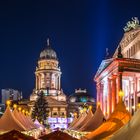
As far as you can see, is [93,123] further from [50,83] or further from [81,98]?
[81,98]

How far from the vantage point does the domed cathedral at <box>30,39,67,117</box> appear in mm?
143000

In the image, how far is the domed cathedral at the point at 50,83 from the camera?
143 meters

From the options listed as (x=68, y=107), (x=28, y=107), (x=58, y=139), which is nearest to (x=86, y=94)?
(x=68, y=107)

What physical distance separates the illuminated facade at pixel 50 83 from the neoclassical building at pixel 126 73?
67.3 metres

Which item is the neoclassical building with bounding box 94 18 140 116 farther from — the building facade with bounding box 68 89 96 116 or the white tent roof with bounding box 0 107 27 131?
the building facade with bounding box 68 89 96 116

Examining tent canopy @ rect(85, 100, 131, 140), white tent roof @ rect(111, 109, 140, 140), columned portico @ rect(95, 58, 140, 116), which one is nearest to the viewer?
white tent roof @ rect(111, 109, 140, 140)

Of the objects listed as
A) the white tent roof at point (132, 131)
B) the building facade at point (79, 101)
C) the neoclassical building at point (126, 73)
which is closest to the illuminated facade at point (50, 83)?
the building facade at point (79, 101)

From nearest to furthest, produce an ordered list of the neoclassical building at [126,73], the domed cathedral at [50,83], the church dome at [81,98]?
the neoclassical building at [126,73], the domed cathedral at [50,83], the church dome at [81,98]

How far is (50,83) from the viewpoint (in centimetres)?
14788

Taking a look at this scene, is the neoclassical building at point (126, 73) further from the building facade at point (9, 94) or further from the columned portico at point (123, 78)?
the building facade at point (9, 94)

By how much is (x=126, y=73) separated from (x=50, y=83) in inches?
3655

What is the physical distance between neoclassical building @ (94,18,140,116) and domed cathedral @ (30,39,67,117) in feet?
221

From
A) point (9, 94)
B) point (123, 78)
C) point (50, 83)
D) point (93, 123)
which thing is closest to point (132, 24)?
point (123, 78)

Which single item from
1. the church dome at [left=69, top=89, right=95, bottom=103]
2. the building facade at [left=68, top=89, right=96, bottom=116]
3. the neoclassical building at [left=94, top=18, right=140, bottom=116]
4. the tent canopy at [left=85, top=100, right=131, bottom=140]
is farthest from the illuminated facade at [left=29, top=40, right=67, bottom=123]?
the tent canopy at [left=85, top=100, right=131, bottom=140]
